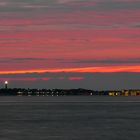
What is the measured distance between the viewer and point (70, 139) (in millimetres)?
73938

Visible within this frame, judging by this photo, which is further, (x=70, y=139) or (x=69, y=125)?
(x=69, y=125)

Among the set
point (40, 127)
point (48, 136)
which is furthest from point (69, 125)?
point (48, 136)

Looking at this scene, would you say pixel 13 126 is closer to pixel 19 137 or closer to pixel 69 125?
pixel 69 125

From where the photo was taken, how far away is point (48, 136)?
76.4 metres

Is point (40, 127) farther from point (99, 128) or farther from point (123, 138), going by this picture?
point (123, 138)

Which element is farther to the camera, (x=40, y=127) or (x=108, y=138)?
(x=40, y=127)

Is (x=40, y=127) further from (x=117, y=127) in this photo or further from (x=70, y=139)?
(x=70, y=139)

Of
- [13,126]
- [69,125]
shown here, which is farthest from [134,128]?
[13,126]

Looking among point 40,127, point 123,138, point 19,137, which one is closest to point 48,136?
point 19,137

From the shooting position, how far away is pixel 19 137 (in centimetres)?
7588

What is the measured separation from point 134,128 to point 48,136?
1666cm

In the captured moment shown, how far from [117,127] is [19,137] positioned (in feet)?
64.1

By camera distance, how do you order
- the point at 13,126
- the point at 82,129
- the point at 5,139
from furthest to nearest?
the point at 13,126 < the point at 82,129 < the point at 5,139

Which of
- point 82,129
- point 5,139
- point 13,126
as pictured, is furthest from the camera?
point 13,126
